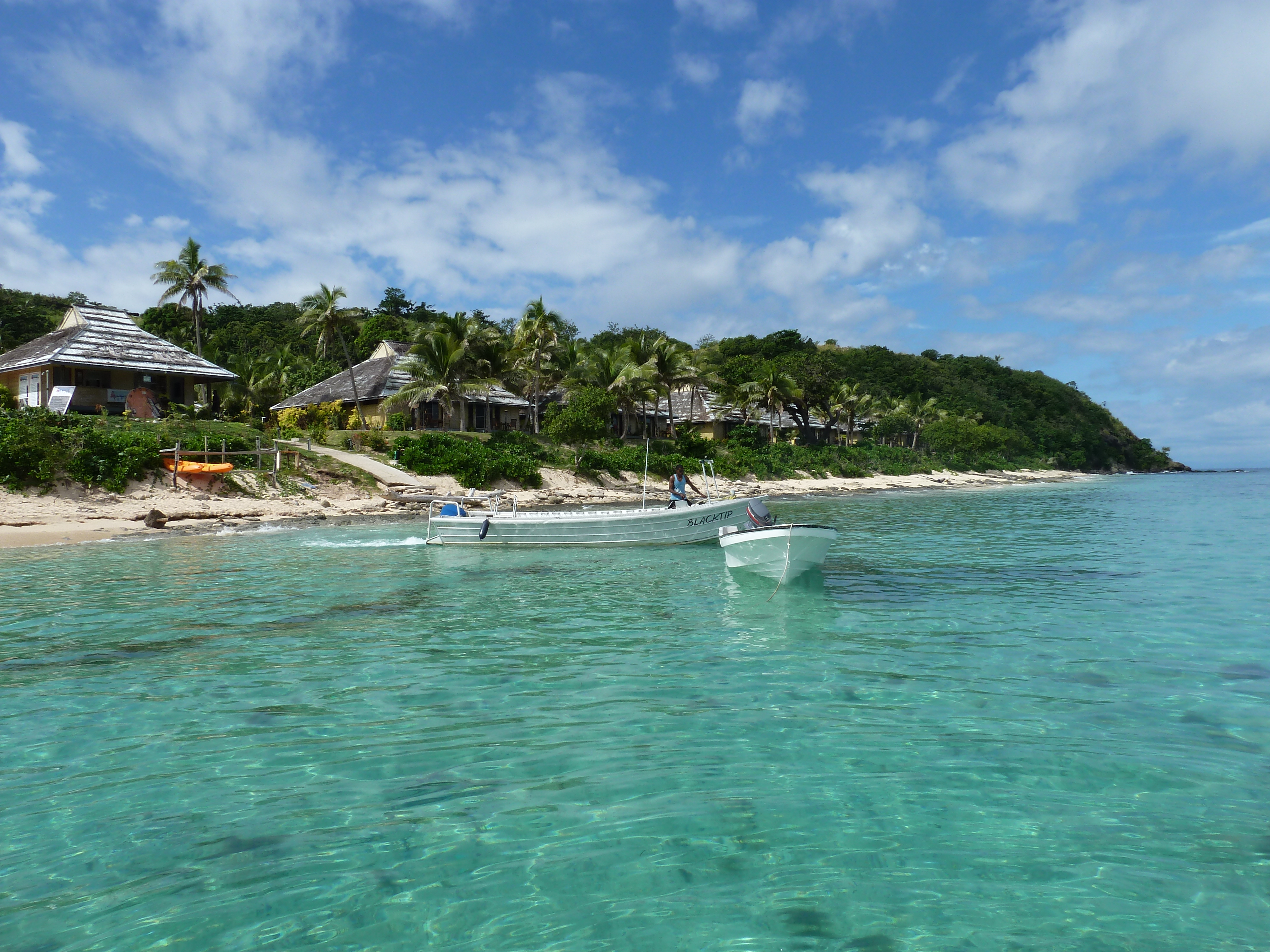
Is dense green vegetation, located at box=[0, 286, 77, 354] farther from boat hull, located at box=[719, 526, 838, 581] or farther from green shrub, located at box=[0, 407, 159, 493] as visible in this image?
boat hull, located at box=[719, 526, 838, 581]

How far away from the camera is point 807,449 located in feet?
192

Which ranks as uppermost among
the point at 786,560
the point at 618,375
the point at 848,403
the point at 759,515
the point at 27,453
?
the point at 848,403

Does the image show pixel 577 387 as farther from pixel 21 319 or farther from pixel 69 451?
pixel 21 319

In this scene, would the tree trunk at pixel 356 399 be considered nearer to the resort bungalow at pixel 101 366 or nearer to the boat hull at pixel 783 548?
the resort bungalow at pixel 101 366

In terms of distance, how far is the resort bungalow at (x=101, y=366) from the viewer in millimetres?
33406

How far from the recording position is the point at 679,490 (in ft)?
63.9

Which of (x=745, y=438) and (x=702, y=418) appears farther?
(x=702, y=418)

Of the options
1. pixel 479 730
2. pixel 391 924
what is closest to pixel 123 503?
pixel 479 730

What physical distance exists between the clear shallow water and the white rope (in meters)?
0.59

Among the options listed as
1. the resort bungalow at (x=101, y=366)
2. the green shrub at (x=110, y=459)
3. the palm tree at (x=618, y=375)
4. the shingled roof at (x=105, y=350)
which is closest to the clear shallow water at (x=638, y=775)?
the green shrub at (x=110, y=459)

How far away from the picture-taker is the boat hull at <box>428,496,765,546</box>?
18422 mm

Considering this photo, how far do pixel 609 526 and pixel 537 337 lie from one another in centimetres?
3106

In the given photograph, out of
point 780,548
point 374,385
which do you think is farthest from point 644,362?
point 780,548

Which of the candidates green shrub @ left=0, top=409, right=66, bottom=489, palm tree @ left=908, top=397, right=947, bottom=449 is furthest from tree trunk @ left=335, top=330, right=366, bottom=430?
palm tree @ left=908, top=397, right=947, bottom=449
